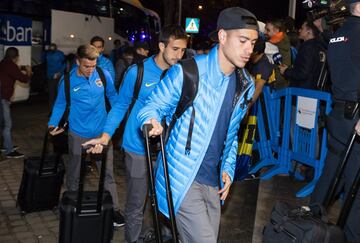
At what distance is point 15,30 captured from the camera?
1362cm

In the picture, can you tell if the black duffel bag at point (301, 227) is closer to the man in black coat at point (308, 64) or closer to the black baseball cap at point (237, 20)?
the black baseball cap at point (237, 20)

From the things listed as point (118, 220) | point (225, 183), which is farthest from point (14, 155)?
point (225, 183)

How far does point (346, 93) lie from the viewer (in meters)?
4.04

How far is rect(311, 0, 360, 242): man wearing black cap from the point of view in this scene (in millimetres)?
3959

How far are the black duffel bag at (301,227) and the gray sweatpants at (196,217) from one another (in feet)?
1.57

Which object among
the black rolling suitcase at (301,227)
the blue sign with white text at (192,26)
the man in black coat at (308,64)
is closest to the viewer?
the black rolling suitcase at (301,227)

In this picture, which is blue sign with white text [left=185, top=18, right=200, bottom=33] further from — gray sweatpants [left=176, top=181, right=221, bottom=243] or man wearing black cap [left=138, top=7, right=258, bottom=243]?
gray sweatpants [left=176, top=181, right=221, bottom=243]

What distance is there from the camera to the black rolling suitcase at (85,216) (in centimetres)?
398

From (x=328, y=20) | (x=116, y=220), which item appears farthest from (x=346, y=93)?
(x=116, y=220)

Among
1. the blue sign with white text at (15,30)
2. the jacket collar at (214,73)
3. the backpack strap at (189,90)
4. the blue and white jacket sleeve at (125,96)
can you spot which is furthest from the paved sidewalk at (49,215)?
the blue sign with white text at (15,30)

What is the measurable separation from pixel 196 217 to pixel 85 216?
139 cm

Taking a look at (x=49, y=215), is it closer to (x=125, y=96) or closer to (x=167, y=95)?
(x=125, y=96)

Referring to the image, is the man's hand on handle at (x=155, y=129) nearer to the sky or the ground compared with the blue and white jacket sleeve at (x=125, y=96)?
nearer to the ground

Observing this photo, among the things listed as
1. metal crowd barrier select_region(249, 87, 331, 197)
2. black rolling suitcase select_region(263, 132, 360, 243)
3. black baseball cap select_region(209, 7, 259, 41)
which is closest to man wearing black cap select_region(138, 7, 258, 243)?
black baseball cap select_region(209, 7, 259, 41)
